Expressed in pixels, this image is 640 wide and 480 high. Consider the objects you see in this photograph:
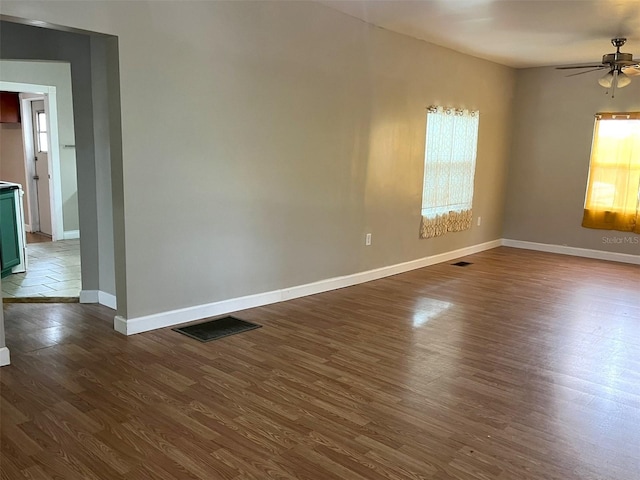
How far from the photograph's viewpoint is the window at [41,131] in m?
7.70

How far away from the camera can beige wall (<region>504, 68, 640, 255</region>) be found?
277 inches

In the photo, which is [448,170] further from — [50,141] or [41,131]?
[41,131]

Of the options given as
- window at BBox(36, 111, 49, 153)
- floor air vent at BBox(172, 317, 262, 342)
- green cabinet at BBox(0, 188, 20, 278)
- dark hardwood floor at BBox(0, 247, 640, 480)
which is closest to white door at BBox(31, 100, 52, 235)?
window at BBox(36, 111, 49, 153)

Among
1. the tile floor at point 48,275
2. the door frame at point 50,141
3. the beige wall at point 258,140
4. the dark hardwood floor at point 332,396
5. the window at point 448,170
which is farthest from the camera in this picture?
the door frame at point 50,141

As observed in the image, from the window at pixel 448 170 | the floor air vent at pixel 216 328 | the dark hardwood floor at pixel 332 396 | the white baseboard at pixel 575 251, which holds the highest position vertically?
the window at pixel 448 170

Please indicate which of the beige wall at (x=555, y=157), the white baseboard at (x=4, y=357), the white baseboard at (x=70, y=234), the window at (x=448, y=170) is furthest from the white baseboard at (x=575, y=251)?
the white baseboard at (x=4, y=357)

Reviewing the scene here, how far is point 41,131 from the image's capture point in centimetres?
777

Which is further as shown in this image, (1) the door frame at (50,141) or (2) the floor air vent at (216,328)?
(1) the door frame at (50,141)

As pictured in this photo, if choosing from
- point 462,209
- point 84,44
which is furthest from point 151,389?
point 462,209

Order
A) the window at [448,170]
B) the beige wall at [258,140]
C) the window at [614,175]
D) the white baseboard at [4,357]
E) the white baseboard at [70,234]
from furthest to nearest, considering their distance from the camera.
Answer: the white baseboard at [70,234], the window at [614,175], the window at [448,170], the beige wall at [258,140], the white baseboard at [4,357]

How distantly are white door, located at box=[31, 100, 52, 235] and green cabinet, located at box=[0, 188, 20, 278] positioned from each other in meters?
2.39

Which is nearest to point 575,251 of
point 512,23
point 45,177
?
point 512,23

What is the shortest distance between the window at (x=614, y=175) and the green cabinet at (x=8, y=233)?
7097 mm

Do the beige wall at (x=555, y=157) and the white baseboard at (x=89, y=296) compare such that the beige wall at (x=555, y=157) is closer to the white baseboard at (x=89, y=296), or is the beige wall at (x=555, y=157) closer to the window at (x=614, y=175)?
the window at (x=614, y=175)
